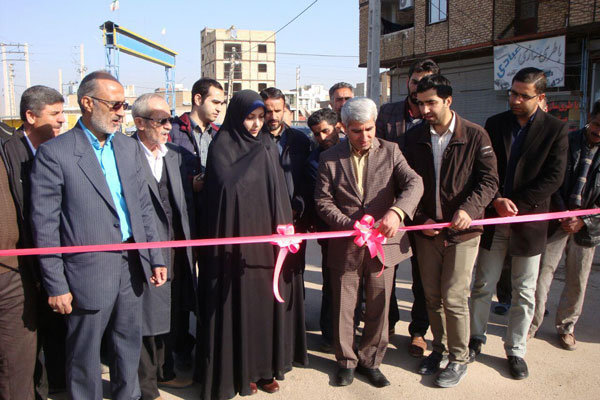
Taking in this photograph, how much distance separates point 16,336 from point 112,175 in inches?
42.8

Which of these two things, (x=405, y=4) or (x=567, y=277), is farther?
(x=405, y=4)

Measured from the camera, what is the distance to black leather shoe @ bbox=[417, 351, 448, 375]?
11.6ft

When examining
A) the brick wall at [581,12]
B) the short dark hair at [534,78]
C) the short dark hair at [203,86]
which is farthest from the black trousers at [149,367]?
the brick wall at [581,12]

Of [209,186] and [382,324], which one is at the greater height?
[209,186]

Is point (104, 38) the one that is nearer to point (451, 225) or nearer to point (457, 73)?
point (457, 73)

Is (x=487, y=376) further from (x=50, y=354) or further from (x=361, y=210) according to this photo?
(x=50, y=354)

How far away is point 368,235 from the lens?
309cm

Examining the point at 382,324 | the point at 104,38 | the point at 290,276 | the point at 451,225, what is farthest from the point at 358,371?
the point at 104,38

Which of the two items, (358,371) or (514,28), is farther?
(514,28)

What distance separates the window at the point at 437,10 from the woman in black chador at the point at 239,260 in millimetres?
16794

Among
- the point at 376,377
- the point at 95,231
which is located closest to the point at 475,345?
the point at 376,377

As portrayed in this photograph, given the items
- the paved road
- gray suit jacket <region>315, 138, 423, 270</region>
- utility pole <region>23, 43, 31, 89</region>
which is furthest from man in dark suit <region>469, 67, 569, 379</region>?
utility pole <region>23, 43, 31, 89</region>

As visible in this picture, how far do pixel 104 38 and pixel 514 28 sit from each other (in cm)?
1693

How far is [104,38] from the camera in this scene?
21.1 metres
